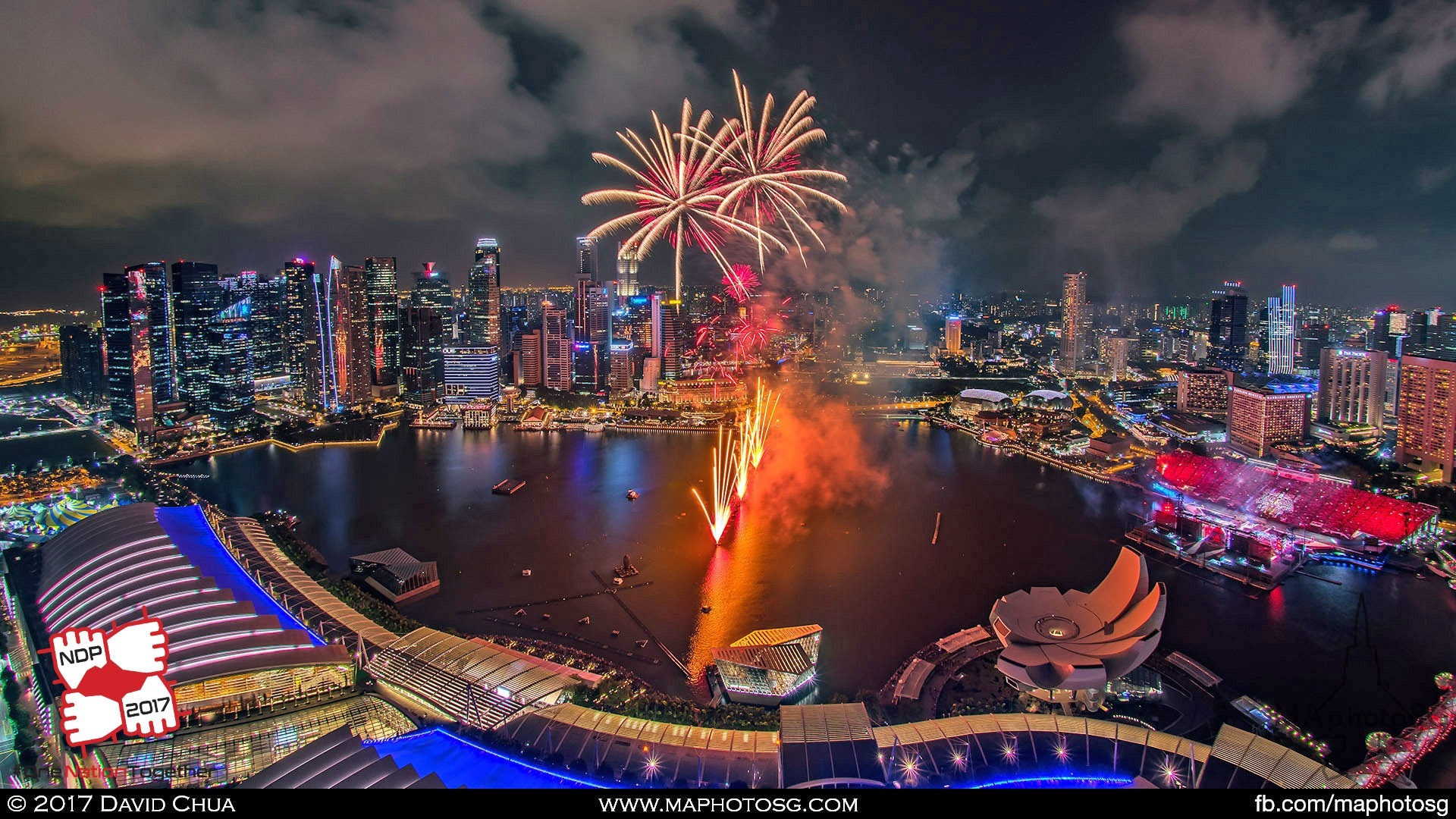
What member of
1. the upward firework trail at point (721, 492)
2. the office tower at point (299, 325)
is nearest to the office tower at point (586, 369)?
the office tower at point (299, 325)

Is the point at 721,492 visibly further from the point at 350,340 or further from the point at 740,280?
the point at 350,340

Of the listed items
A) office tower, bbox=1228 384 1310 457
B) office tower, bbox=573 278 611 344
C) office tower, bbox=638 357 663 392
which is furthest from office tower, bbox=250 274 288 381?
office tower, bbox=1228 384 1310 457

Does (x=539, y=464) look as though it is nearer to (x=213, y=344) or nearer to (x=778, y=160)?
(x=778, y=160)

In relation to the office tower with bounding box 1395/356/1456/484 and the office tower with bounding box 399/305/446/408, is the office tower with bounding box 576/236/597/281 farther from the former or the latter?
the office tower with bounding box 1395/356/1456/484

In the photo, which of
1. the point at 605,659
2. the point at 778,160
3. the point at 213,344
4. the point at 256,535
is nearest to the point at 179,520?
the point at 256,535

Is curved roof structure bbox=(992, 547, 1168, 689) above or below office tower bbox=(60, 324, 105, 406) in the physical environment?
below

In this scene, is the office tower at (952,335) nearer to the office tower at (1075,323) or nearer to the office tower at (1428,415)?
the office tower at (1075,323)
